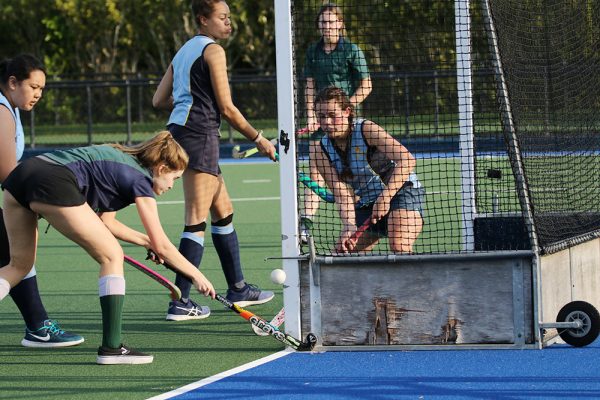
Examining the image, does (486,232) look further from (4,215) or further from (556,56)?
(4,215)

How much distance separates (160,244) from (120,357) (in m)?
0.65

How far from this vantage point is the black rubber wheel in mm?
6375

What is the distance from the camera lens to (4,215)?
6359mm

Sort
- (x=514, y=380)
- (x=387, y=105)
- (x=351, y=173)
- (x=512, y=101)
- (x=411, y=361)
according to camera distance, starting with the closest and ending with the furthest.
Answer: (x=514, y=380) < (x=411, y=361) < (x=512, y=101) < (x=351, y=173) < (x=387, y=105)

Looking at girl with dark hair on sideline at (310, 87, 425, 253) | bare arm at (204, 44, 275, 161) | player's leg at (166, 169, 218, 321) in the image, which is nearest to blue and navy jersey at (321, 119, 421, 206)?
girl with dark hair on sideline at (310, 87, 425, 253)

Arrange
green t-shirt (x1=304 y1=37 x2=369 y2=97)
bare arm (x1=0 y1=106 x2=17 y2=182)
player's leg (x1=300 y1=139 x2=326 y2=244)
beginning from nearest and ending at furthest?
bare arm (x1=0 y1=106 x2=17 y2=182) < player's leg (x1=300 y1=139 x2=326 y2=244) < green t-shirt (x1=304 y1=37 x2=369 y2=97)

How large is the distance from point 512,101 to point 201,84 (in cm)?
194

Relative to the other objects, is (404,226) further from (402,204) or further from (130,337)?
(130,337)

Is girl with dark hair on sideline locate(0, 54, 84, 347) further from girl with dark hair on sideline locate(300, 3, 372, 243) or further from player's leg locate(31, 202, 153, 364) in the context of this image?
girl with dark hair on sideline locate(300, 3, 372, 243)

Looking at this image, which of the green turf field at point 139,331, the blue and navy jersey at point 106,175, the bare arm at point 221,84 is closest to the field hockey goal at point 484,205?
the green turf field at point 139,331

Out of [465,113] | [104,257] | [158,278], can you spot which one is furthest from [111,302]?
[465,113]

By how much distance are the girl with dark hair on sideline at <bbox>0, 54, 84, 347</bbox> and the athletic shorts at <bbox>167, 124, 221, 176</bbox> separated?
3.30ft

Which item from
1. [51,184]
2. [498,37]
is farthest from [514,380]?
[51,184]

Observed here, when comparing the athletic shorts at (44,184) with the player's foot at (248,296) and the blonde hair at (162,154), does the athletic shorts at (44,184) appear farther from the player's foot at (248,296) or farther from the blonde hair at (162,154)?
the player's foot at (248,296)
